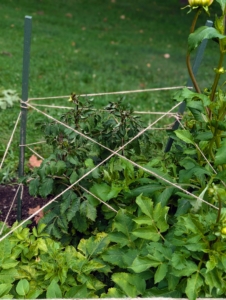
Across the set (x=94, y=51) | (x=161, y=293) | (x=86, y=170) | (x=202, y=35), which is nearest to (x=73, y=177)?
(x=86, y=170)

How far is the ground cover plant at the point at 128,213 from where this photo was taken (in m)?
1.38

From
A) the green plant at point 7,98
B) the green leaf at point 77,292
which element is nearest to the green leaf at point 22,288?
the green leaf at point 77,292

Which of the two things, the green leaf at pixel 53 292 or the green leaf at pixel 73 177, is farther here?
the green leaf at pixel 73 177

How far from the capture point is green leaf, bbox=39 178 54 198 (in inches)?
71.7

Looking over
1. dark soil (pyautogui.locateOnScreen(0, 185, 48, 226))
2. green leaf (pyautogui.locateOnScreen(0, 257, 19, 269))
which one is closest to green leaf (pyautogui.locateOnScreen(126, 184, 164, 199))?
green leaf (pyautogui.locateOnScreen(0, 257, 19, 269))

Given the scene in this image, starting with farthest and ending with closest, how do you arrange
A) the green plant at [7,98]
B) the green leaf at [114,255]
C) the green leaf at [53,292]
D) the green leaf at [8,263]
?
the green plant at [7,98]
the green leaf at [114,255]
the green leaf at [8,263]
the green leaf at [53,292]

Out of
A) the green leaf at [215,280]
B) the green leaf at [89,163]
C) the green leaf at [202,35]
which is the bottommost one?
the green leaf at [215,280]

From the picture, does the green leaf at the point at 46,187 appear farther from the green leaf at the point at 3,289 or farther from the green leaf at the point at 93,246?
the green leaf at the point at 3,289

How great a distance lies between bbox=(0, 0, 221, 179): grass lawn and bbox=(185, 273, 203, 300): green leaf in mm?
2216

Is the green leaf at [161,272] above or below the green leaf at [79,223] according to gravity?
above

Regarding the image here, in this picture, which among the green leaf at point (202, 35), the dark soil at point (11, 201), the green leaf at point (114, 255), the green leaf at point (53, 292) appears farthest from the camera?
the dark soil at point (11, 201)

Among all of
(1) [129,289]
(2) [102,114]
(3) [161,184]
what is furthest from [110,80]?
(1) [129,289]

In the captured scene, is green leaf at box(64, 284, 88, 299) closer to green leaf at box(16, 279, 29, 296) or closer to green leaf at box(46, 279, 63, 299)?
green leaf at box(46, 279, 63, 299)

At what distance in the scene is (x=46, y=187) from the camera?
6.00 ft
